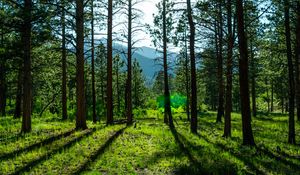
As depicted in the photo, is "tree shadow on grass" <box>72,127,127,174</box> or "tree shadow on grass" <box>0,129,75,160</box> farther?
"tree shadow on grass" <box>0,129,75,160</box>

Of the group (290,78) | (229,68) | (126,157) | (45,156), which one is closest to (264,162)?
(126,157)

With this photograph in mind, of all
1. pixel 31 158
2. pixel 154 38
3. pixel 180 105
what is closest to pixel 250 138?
pixel 31 158

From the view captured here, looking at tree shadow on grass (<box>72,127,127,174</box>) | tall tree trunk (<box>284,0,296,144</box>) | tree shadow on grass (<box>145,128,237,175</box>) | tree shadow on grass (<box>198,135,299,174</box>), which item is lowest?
tree shadow on grass (<box>198,135,299,174</box>)

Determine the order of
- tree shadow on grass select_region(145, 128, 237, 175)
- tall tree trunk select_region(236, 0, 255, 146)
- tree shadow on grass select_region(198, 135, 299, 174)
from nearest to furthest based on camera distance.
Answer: tree shadow on grass select_region(145, 128, 237, 175) < tree shadow on grass select_region(198, 135, 299, 174) < tall tree trunk select_region(236, 0, 255, 146)

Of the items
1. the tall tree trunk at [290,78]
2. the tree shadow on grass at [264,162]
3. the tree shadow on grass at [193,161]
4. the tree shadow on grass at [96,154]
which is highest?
the tall tree trunk at [290,78]

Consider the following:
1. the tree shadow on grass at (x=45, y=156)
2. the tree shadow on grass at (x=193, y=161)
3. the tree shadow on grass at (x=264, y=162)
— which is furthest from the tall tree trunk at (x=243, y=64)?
the tree shadow on grass at (x=45, y=156)

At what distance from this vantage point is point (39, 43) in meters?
16.6

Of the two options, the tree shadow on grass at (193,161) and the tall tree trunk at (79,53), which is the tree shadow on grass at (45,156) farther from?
the tall tree trunk at (79,53)

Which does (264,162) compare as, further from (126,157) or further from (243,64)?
(243,64)

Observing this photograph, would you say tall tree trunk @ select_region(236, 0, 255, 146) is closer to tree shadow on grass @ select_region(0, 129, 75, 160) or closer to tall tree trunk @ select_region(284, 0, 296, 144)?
tall tree trunk @ select_region(284, 0, 296, 144)

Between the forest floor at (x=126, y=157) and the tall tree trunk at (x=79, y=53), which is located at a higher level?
the tall tree trunk at (x=79, y=53)

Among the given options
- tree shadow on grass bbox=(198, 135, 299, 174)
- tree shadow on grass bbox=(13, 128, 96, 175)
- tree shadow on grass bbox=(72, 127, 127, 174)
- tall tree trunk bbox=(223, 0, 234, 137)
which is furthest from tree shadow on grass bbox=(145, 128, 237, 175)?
tall tree trunk bbox=(223, 0, 234, 137)

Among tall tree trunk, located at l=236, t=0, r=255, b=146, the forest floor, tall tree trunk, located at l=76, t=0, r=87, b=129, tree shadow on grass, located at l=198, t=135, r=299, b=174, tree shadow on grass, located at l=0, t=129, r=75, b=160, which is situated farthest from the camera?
tall tree trunk, located at l=76, t=0, r=87, b=129

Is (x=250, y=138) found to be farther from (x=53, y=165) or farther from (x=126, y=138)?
(x=53, y=165)
